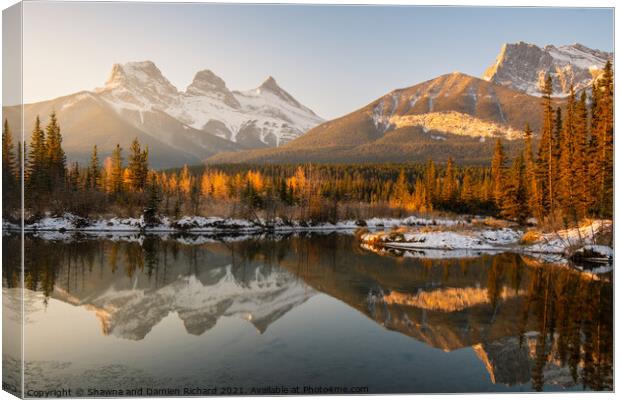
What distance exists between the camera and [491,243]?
30281 mm

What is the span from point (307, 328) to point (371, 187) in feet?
259

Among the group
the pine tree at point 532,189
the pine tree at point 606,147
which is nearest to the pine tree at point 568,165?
the pine tree at point 532,189

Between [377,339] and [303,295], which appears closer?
[377,339]

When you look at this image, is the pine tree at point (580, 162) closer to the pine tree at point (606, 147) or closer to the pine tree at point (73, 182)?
the pine tree at point (606, 147)

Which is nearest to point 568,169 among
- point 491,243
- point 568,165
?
point 568,165

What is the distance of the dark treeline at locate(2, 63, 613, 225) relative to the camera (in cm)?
1702

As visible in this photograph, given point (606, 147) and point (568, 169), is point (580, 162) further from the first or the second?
point (606, 147)

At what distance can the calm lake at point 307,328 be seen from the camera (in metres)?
8.49

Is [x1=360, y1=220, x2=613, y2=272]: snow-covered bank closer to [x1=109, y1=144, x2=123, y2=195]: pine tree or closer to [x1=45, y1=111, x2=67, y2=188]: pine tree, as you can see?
[x1=45, y1=111, x2=67, y2=188]: pine tree

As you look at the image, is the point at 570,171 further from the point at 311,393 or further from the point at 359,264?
the point at 311,393

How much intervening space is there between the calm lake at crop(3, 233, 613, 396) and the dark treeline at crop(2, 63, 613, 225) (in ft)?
8.76

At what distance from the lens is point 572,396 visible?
8078mm

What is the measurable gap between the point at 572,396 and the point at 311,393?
3.87m

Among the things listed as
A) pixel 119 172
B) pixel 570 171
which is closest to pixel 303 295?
pixel 570 171
